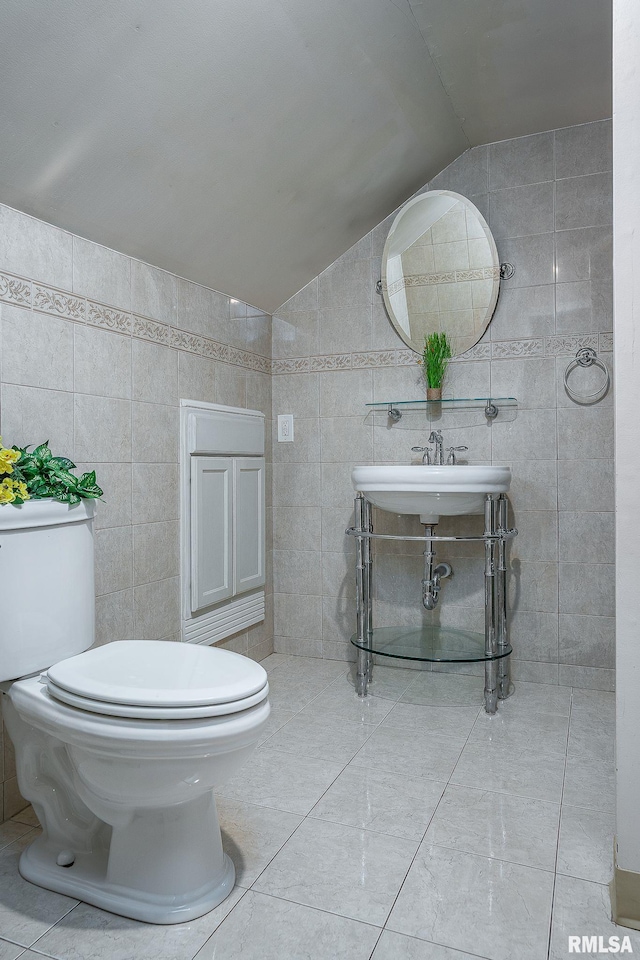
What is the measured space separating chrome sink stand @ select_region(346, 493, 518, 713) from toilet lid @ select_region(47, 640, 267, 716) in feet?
3.45

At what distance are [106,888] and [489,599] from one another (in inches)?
57.3

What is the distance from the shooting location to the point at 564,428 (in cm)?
253

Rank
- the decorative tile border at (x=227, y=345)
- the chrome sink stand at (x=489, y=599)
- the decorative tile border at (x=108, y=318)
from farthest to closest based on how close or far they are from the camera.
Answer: the chrome sink stand at (x=489, y=599)
the decorative tile border at (x=108, y=318)
the decorative tile border at (x=227, y=345)

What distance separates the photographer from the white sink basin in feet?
7.23

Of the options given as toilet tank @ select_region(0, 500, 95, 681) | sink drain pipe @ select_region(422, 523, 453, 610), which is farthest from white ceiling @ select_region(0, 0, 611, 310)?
sink drain pipe @ select_region(422, 523, 453, 610)

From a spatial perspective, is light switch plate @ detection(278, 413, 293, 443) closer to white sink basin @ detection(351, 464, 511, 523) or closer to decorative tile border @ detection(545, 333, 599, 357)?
white sink basin @ detection(351, 464, 511, 523)

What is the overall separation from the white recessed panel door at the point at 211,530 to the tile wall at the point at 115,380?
9cm

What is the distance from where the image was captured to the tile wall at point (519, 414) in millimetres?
2496

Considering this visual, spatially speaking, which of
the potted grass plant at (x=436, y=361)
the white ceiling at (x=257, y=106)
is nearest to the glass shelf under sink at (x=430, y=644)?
the potted grass plant at (x=436, y=361)

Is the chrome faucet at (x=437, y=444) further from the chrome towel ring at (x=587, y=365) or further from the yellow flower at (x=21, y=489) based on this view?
the yellow flower at (x=21, y=489)

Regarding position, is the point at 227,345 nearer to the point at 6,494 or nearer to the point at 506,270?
the point at 506,270

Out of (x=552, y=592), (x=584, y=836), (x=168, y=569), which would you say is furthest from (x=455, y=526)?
(x=584, y=836)

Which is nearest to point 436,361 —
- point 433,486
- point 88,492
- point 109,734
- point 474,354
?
point 474,354

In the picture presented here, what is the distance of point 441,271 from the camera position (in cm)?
270
